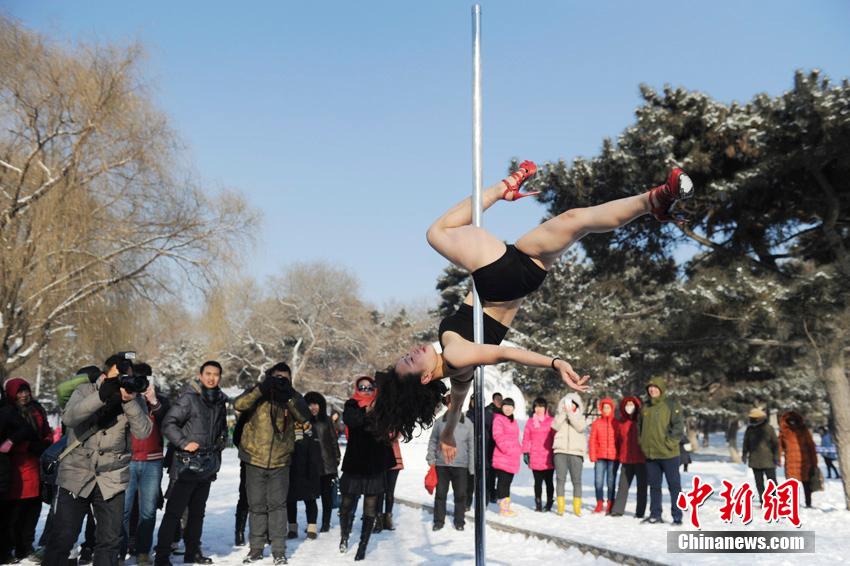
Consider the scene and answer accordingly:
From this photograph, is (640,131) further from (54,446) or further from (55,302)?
(55,302)

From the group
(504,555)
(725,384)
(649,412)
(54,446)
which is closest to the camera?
(54,446)

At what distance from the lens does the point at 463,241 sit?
479cm

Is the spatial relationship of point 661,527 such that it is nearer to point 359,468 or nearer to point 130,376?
point 359,468

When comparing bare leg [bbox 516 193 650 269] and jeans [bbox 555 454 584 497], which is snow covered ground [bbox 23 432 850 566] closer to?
jeans [bbox 555 454 584 497]

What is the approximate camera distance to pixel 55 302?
15.8m

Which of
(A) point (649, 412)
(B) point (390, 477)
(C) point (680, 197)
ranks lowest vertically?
(B) point (390, 477)

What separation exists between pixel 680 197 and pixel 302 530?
7930 millimetres

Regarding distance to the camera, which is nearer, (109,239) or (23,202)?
(23,202)

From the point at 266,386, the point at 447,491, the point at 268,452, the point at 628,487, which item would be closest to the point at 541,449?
the point at 628,487

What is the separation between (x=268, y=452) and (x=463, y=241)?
398cm

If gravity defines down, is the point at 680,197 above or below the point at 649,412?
above

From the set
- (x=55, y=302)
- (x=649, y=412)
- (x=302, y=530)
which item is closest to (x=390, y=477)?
(x=302, y=530)

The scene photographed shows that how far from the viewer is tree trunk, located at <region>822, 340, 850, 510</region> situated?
12.5 meters

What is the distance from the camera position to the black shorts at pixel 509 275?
15.5 feet
